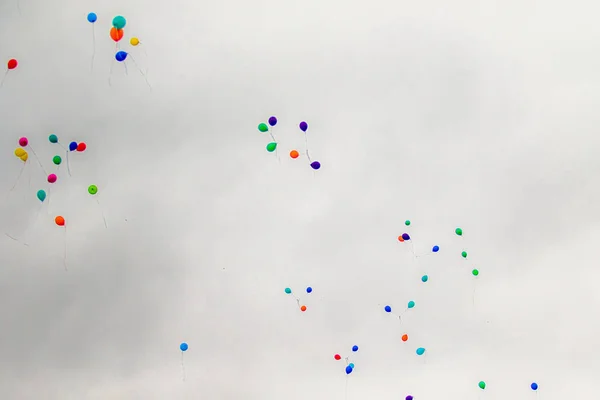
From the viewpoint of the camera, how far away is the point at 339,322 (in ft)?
20.0

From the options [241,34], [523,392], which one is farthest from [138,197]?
[523,392]

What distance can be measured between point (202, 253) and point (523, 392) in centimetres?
337

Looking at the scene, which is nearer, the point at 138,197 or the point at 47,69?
the point at 47,69

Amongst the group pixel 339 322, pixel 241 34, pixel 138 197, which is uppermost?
pixel 241 34

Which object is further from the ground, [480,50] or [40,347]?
[480,50]

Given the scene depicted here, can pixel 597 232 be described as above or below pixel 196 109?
below

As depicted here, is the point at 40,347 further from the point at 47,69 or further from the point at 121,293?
the point at 47,69

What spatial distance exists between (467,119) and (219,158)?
235 cm

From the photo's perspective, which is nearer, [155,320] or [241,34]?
[241,34]

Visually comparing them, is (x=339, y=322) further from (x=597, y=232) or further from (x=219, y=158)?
(x=597, y=232)

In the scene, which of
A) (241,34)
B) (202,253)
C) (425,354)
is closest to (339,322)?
(425,354)

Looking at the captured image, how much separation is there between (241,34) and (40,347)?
11.8 ft

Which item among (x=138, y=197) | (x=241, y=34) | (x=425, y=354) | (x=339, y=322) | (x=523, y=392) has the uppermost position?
(x=241, y=34)

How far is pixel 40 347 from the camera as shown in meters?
6.14
